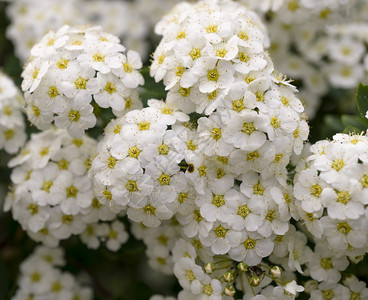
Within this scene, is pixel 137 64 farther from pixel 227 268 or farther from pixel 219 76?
pixel 227 268

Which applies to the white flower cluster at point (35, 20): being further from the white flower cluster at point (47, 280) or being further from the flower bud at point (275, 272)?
the flower bud at point (275, 272)


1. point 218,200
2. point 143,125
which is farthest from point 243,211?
point 143,125

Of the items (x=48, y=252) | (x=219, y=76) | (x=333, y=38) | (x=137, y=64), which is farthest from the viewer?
(x=333, y=38)

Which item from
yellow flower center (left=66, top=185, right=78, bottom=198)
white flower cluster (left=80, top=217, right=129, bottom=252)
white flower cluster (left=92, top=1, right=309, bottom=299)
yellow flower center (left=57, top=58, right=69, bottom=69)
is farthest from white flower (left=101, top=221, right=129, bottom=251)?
yellow flower center (left=57, top=58, right=69, bottom=69)

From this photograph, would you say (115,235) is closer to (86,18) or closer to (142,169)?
(142,169)

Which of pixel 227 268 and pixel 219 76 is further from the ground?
pixel 219 76

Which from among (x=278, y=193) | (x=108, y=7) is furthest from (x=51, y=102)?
(x=108, y=7)

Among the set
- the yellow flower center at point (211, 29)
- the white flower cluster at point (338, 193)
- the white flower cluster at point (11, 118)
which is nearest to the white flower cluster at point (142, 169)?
the yellow flower center at point (211, 29)
